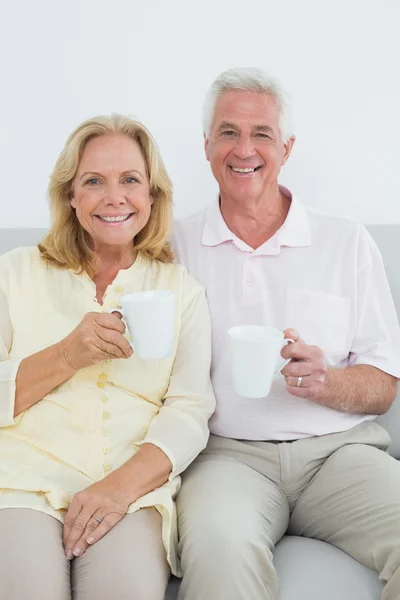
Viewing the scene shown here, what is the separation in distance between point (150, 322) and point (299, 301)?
1.58ft

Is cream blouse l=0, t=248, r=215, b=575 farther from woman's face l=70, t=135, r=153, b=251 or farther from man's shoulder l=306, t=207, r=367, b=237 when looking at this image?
man's shoulder l=306, t=207, r=367, b=237

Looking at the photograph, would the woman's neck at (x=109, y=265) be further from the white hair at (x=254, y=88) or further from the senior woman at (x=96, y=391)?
the white hair at (x=254, y=88)

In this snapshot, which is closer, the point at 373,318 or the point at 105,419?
the point at 105,419

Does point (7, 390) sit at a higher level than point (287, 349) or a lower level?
lower

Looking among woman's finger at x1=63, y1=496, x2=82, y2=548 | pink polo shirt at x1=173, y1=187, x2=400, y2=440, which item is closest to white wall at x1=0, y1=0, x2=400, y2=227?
pink polo shirt at x1=173, y1=187, x2=400, y2=440

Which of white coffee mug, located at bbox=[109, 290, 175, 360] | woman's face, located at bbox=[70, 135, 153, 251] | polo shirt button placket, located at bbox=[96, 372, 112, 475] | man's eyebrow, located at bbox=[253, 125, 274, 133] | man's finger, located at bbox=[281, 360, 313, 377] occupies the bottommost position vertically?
polo shirt button placket, located at bbox=[96, 372, 112, 475]

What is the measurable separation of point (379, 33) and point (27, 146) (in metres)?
1.10

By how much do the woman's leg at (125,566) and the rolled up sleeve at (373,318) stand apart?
67 cm

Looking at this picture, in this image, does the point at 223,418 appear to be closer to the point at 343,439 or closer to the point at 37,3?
the point at 343,439

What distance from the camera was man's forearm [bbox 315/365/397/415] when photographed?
1643 millimetres

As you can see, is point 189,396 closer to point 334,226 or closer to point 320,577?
point 320,577

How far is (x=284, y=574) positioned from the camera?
1.40 metres

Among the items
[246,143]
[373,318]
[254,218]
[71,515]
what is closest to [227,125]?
[246,143]

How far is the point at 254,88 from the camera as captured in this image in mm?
1771
